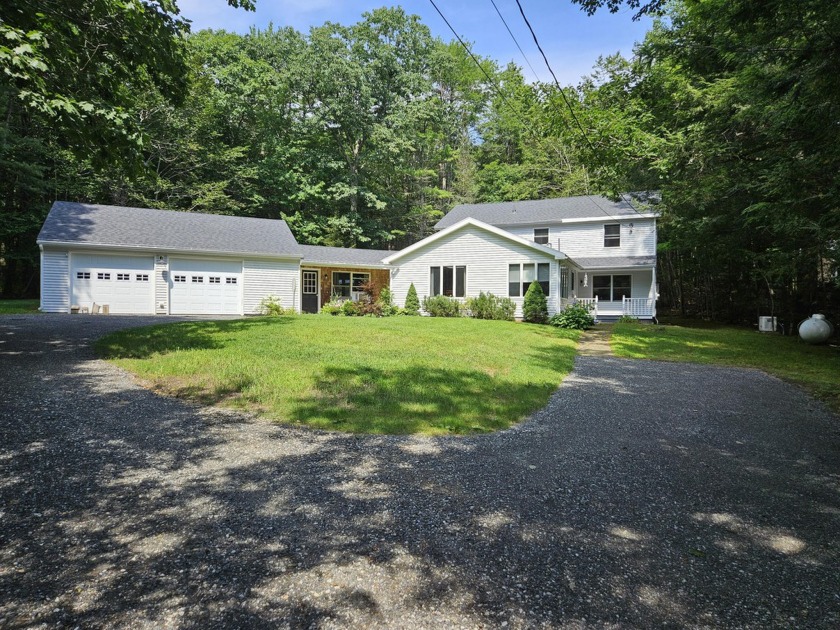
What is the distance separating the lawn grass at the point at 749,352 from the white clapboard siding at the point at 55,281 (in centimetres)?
2010

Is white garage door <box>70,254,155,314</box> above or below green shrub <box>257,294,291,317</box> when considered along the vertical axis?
above

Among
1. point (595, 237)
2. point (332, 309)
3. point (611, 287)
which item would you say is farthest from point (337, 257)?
point (611, 287)

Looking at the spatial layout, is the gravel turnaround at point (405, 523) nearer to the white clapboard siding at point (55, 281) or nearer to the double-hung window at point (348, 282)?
the white clapboard siding at point (55, 281)

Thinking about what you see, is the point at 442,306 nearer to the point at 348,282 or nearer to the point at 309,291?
the point at 348,282

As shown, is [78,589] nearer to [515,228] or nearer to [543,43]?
[543,43]

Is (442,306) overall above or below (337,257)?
below

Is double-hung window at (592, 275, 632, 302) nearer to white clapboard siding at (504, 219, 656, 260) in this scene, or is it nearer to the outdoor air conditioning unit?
white clapboard siding at (504, 219, 656, 260)

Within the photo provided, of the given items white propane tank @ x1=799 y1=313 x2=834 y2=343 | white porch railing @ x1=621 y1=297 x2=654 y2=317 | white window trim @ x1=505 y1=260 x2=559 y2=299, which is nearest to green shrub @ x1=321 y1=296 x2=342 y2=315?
white window trim @ x1=505 y1=260 x2=559 y2=299

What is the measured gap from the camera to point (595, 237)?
23.7m

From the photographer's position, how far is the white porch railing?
2225 cm

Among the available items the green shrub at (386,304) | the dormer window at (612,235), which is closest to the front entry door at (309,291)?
the green shrub at (386,304)

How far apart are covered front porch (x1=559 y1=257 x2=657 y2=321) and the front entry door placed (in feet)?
40.9

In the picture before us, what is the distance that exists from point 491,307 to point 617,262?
7.32 meters

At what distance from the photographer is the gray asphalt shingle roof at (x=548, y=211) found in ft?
77.0
